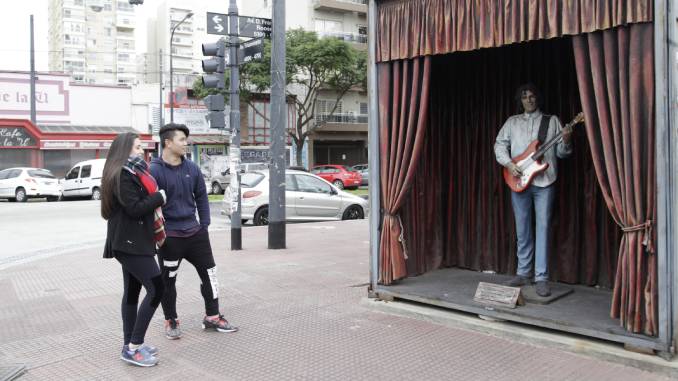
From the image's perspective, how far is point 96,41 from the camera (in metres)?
83.4

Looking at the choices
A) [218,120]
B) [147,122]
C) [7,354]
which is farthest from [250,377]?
[147,122]

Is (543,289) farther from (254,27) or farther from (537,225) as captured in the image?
(254,27)

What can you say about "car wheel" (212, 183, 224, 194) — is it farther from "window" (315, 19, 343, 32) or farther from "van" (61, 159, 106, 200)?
"window" (315, 19, 343, 32)

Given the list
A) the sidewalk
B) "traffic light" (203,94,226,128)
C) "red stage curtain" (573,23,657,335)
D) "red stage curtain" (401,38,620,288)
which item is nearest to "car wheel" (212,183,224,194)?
"traffic light" (203,94,226,128)

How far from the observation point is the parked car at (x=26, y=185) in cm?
2480

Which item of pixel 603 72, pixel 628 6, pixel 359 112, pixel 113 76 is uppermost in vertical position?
pixel 113 76

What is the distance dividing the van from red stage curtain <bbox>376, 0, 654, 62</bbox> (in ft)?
74.1

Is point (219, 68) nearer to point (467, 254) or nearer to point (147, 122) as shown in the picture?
point (467, 254)

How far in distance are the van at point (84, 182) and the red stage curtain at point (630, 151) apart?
24.5 meters

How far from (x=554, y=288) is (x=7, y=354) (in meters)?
5.09

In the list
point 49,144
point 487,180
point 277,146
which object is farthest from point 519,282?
point 49,144

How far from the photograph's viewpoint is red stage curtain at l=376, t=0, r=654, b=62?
443cm

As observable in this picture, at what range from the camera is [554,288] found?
607 cm

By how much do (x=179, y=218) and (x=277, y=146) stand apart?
5.38 metres
